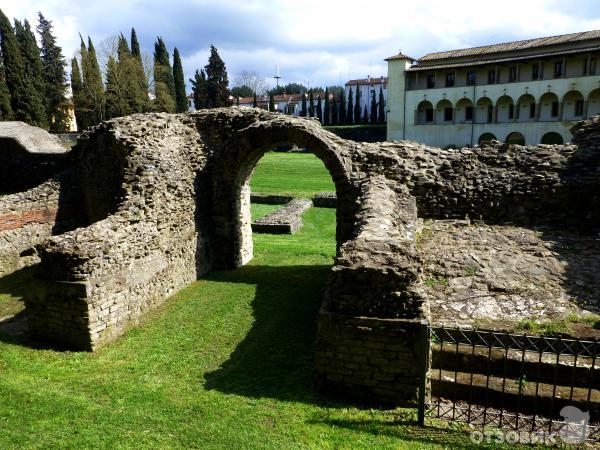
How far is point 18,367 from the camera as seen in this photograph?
6180mm

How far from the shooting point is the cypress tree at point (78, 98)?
43469 millimetres

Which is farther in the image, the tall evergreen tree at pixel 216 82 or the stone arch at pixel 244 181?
the tall evergreen tree at pixel 216 82

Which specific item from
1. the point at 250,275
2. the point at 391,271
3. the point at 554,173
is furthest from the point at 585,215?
the point at 250,275

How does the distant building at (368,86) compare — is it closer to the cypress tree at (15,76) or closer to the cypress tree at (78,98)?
the cypress tree at (78,98)

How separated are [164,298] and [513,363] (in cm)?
640

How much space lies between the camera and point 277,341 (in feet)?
22.8

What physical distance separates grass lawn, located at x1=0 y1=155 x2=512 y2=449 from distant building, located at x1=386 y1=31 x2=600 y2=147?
37.0 meters

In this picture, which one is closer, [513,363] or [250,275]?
[513,363]

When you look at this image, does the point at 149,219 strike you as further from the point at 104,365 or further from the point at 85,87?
the point at 85,87

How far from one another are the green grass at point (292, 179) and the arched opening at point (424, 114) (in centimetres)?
1449

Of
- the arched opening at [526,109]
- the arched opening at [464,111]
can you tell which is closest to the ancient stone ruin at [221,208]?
the arched opening at [526,109]

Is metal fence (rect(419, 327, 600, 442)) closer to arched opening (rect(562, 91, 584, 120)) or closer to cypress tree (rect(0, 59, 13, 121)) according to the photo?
arched opening (rect(562, 91, 584, 120))

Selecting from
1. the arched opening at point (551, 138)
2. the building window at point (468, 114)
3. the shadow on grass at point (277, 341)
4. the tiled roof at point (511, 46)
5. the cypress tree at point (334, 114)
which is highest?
the tiled roof at point (511, 46)

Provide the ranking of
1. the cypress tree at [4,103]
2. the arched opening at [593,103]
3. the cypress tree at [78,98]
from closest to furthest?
1. the cypress tree at [4,103]
2. the arched opening at [593,103]
3. the cypress tree at [78,98]
